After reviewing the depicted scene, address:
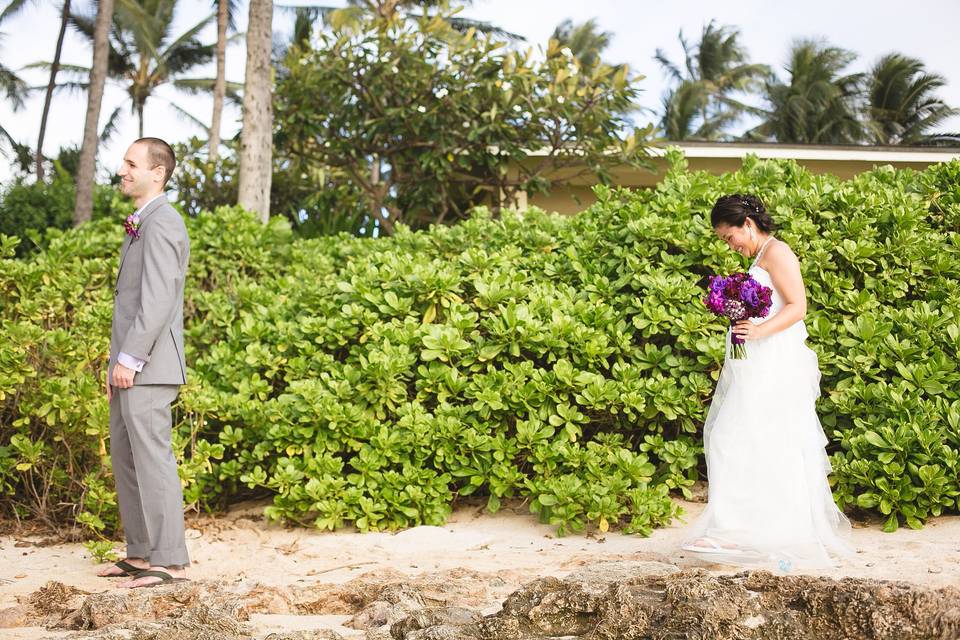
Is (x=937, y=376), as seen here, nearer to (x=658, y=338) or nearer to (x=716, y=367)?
(x=716, y=367)

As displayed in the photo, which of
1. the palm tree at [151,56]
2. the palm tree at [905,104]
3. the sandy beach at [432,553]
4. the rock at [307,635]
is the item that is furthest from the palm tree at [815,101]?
the rock at [307,635]

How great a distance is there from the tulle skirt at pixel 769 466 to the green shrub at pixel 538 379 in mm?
766

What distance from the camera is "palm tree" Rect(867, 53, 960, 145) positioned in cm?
3775

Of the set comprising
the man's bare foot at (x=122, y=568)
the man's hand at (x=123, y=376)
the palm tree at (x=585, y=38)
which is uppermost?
the palm tree at (x=585, y=38)

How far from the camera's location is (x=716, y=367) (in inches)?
228

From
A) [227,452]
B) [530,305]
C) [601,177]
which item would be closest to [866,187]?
[530,305]

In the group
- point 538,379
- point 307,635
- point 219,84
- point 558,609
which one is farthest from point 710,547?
point 219,84

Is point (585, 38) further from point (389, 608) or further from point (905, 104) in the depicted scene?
point (389, 608)

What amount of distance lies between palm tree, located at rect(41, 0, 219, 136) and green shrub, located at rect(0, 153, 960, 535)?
32277mm

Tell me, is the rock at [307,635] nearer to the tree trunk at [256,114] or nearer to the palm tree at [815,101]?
the tree trunk at [256,114]

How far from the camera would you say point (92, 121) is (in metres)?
15.0

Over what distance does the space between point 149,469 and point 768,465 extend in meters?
3.08

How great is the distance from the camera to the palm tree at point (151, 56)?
35812 mm

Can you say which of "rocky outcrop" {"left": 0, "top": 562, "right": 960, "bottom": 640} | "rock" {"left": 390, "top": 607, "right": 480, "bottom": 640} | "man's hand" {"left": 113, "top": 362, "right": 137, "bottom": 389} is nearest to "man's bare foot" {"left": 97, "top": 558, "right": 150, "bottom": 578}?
"rocky outcrop" {"left": 0, "top": 562, "right": 960, "bottom": 640}
